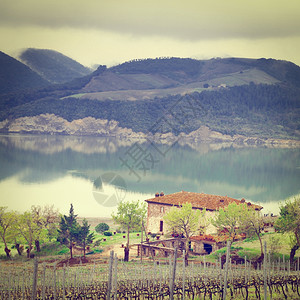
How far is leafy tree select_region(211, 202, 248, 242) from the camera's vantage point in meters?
53.2

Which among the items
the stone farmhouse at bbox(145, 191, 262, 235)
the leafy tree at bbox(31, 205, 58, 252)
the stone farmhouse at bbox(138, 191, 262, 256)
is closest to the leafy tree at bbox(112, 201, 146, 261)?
the stone farmhouse at bbox(138, 191, 262, 256)

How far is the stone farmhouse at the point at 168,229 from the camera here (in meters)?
55.3

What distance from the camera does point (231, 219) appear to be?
5384 cm

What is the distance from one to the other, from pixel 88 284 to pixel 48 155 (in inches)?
6506

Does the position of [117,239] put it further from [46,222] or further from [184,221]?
[184,221]

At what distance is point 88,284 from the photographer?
36.5 metres

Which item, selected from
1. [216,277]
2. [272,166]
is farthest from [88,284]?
[272,166]

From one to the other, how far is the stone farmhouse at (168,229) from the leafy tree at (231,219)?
1.70 meters

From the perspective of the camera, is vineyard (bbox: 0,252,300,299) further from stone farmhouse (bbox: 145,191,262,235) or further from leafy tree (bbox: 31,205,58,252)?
stone farmhouse (bbox: 145,191,262,235)

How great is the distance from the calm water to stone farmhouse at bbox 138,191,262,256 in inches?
914

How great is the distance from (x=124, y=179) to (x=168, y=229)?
2953 inches

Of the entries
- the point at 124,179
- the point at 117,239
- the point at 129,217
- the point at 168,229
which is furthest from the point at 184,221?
the point at 124,179

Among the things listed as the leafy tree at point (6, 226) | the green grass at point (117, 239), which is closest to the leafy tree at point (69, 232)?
the green grass at point (117, 239)

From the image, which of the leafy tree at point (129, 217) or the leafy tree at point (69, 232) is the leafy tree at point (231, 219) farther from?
the leafy tree at point (69, 232)
